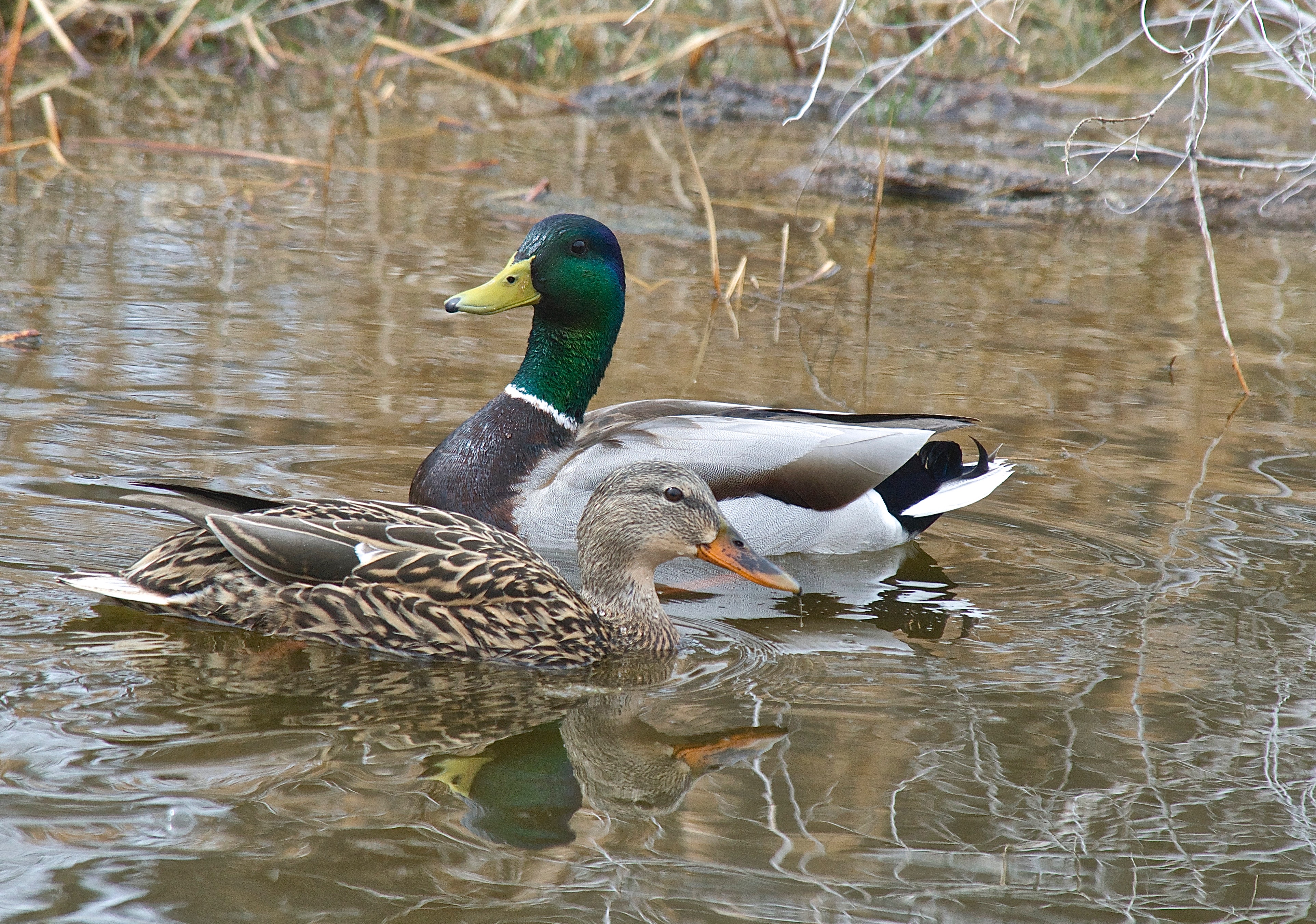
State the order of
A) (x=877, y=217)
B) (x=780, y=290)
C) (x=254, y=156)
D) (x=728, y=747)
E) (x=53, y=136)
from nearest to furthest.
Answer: (x=728, y=747) < (x=877, y=217) < (x=780, y=290) < (x=53, y=136) < (x=254, y=156)

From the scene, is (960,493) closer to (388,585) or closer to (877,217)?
(388,585)

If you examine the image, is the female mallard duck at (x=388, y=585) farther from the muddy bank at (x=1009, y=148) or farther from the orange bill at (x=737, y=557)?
the muddy bank at (x=1009, y=148)

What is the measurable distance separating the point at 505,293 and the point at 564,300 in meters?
0.23

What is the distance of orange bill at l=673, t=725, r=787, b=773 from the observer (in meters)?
3.79

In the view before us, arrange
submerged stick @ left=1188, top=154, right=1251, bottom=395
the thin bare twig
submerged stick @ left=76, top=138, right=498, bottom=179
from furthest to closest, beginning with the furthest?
Answer: 1. the thin bare twig
2. submerged stick @ left=76, top=138, right=498, bottom=179
3. submerged stick @ left=1188, top=154, right=1251, bottom=395

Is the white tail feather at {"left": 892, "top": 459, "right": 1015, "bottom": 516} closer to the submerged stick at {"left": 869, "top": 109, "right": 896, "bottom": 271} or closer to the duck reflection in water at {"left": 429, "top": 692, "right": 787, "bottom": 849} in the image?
the duck reflection in water at {"left": 429, "top": 692, "right": 787, "bottom": 849}

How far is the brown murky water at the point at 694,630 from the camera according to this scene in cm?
323

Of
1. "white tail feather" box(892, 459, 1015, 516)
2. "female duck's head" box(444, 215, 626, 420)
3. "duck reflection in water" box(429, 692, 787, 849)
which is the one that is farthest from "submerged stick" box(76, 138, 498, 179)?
"duck reflection in water" box(429, 692, 787, 849)

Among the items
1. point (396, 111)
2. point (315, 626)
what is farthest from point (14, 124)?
point (315, 626)

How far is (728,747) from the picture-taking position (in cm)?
389

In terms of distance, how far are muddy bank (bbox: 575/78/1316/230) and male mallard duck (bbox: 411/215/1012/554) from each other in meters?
3.54

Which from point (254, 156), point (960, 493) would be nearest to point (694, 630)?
point (960, 493)

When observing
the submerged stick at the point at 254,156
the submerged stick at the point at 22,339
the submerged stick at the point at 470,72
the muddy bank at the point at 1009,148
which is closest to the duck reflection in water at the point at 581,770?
the submerged stick at the point at 22,339

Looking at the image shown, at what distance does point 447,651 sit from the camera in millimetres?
4398
